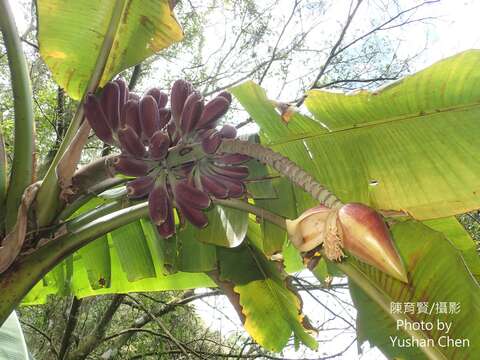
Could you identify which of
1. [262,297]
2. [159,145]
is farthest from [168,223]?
[262,297]

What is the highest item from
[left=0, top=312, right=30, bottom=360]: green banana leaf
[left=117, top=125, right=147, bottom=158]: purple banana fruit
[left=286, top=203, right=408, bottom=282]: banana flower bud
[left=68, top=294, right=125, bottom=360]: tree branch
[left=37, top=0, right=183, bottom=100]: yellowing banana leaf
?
[left=68, top=294, right=125, bottom=360]: tree branch

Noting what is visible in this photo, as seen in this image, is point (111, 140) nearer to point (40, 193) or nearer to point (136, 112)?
point (136, 112)

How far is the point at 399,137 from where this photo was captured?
1.09 m

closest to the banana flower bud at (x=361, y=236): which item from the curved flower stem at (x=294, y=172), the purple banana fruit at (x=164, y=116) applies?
the curved flower stem at (x=294, y=172)

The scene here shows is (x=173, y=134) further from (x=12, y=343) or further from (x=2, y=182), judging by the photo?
(x=12, y=343)

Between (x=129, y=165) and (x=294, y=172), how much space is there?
494mm

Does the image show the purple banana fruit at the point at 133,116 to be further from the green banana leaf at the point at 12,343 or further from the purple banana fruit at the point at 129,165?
the green banana leaf at the point at 12,343

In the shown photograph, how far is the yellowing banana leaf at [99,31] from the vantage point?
1228mm

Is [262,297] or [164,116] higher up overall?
[164,116]

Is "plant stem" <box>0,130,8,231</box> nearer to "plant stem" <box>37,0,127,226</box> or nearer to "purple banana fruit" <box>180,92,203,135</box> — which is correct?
"plant stem" <box>37,0,127,226</box>

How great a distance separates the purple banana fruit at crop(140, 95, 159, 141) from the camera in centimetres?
96

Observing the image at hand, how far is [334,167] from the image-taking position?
3.95 feet

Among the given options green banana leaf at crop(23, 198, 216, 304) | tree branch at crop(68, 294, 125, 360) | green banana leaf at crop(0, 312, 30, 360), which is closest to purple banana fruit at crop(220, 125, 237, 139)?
green banana leaf at crop(23, 198, 216, 304)

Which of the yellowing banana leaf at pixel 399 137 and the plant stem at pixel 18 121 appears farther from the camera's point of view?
the plant stem at pixel 18 121
